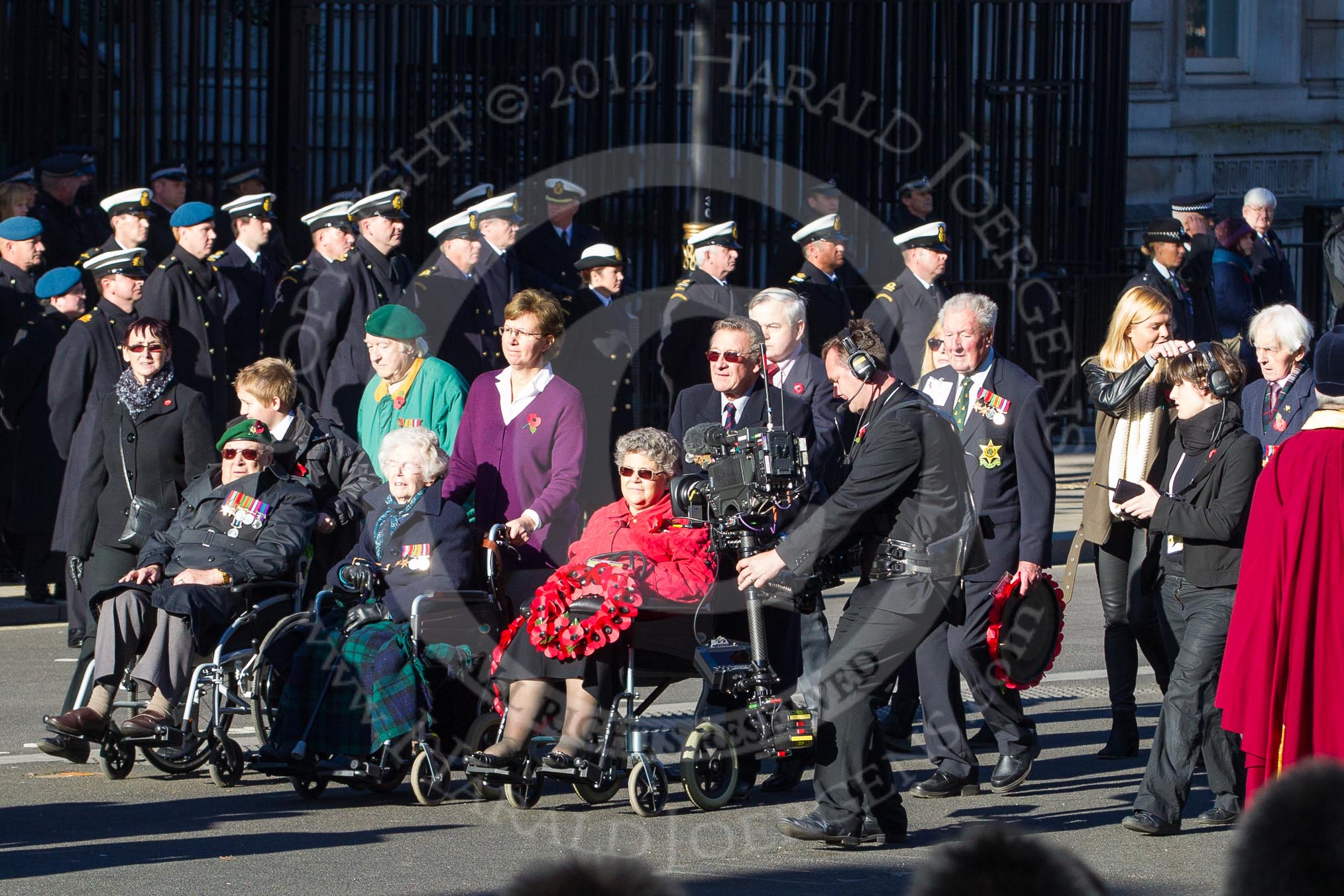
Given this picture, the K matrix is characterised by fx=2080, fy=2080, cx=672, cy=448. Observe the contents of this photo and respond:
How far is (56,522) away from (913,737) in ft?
13.9

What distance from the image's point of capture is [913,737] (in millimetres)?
8703

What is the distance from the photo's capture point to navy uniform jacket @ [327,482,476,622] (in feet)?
24.8

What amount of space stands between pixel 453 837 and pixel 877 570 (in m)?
1.62

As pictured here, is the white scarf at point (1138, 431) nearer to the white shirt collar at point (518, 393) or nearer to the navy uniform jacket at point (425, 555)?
the white shirt collar at point (518, 393)

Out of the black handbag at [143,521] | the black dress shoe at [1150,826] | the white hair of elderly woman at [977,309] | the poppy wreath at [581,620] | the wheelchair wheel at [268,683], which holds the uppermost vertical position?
the white hair of elderly woman at [977,309]

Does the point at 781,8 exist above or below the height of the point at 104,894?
above

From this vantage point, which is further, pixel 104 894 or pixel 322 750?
pixel 322 750

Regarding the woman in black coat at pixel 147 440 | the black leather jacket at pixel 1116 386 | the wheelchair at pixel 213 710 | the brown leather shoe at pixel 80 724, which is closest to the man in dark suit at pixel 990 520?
the black leather jacket at pixel 1116 386

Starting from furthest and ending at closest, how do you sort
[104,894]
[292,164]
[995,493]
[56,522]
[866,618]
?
[292,164], [56,522], [995,493], [866,618], [104,894]

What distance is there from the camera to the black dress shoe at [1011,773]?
24.6ft

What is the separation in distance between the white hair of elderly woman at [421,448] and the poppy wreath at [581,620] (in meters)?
0.93

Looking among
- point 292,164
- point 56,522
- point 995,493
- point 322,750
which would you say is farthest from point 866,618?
point 292,164

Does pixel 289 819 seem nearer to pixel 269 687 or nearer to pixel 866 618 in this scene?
pixel 269 687

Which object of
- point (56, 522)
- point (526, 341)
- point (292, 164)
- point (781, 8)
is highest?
point (781, 8)
